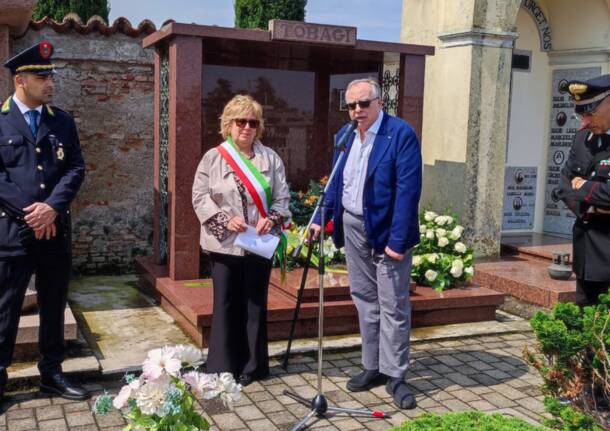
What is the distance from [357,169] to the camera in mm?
4711

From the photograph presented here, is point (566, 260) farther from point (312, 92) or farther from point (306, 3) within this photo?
point (306, 3)

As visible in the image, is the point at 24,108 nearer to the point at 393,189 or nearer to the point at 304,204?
the point at 393,189

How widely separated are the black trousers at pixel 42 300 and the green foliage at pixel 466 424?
2.71 m

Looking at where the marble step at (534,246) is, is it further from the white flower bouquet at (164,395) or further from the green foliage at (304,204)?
the white flower bouquet at (164,395)

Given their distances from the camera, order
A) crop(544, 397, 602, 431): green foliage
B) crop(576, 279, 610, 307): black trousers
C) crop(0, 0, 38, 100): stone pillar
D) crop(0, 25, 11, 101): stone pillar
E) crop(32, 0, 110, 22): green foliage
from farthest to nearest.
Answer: crop(32, 0, 110, 22): green foliage, crop(0, 25, 11, 101): stone pillar, crop(0, 0, 38, 100): stone pillar, crop(576, 279, 610, 307): black trousers, crop(544, 397, 602, 431): green foliage

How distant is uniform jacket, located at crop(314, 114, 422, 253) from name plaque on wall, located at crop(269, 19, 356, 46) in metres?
2.33

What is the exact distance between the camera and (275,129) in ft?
26.4

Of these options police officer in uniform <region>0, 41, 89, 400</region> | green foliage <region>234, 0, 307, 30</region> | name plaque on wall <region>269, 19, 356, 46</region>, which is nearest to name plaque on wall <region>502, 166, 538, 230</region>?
name plaque on wall <region>269, 19, 356, 46</region>

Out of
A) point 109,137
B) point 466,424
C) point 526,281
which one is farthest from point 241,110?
point 109,137

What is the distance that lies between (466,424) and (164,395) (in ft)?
3.62

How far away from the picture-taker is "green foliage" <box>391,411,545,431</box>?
253cm

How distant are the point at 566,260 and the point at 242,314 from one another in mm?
3885

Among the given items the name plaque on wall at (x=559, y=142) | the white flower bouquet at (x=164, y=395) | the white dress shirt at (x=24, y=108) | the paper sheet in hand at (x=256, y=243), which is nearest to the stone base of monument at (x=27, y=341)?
the white dress shirt at (x=24, y=108)

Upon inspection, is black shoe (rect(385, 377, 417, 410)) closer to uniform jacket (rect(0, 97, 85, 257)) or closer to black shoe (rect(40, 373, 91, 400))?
black shoe (rect(40, 373, 91, 400))
